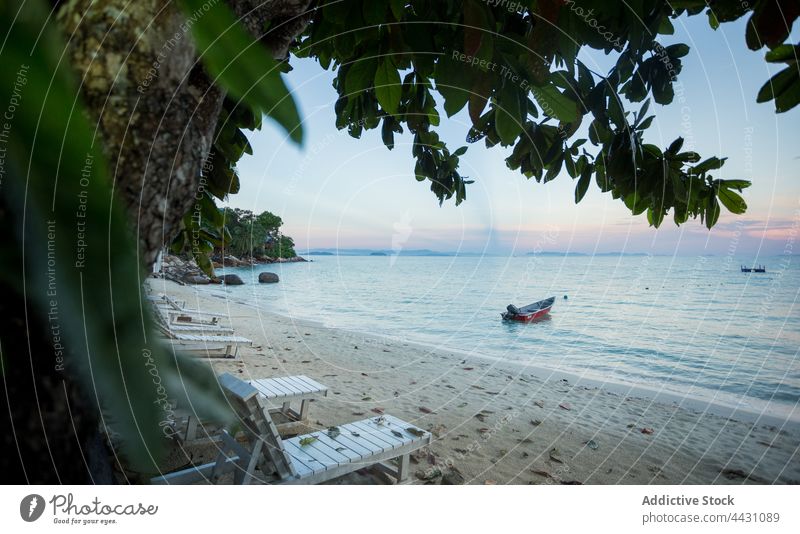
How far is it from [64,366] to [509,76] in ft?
3.39

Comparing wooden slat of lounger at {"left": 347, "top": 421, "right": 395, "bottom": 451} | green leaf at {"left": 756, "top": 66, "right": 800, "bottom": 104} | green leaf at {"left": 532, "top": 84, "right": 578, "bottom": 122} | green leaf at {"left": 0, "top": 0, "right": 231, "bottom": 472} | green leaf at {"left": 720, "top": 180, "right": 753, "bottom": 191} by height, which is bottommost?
wooden slat of lounger at {"left": 347, "top": 421, "right": 395, "bottom": 451}

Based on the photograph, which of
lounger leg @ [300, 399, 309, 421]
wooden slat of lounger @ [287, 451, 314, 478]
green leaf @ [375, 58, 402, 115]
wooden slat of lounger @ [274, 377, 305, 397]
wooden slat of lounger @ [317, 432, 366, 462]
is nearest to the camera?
green leaf @ [375, 58, 402, 115]

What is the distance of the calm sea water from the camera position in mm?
5344

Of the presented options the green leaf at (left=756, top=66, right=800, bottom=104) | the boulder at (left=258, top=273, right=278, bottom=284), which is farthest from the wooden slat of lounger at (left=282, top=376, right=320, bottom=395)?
the boulder at (left=258, top=273, right=278, bottom=284)

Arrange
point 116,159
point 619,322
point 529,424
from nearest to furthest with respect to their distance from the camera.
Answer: point 116,159
point 529,424
point 619,322

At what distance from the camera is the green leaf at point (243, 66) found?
9.7 inches

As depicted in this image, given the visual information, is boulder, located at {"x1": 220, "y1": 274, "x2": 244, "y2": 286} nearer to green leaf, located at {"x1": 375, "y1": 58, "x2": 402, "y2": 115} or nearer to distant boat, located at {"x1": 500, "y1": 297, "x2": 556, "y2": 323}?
distant boat, located at {"x1": 500, "y1": 297, "x2": 556, "y2": 323}

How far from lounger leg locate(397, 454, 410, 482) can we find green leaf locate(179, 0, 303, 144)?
1.65 meters

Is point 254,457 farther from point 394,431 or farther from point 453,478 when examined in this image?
point 453,478

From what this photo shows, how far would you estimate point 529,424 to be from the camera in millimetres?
2676

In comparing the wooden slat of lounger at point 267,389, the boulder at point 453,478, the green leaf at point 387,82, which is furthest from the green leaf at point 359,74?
the boulder at point 453,478

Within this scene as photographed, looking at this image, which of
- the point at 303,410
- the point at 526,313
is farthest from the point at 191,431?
the point at 526,313

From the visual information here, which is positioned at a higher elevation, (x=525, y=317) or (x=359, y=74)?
(x=359, y=74)

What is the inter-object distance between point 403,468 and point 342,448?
0.27 metres
